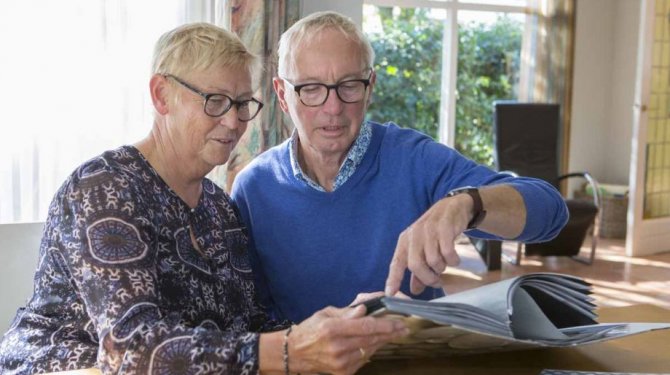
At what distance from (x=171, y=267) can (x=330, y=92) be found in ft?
1.77

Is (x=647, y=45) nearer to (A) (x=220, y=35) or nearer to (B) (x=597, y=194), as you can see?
(B) (x=597, y=194)

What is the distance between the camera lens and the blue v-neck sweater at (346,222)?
1.77 metres

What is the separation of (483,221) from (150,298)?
0.61 meters

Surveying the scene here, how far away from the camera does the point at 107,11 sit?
3766mm

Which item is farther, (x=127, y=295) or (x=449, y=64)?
(x=449, y=64)

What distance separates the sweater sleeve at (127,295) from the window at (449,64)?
19.2 ft

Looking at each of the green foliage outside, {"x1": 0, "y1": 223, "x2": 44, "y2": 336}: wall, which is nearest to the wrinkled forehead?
{"x1": 0, "y1": 223, "x2": 44, "y2": 336}: wall

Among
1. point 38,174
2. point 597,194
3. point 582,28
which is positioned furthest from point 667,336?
point 582,28

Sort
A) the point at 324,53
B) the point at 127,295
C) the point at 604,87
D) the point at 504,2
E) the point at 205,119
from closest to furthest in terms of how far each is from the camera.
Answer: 1. the point at 127,295
2. the point at 205,119
3. the point at 324,53
4. the point at 504,2
5. the point at 604,87

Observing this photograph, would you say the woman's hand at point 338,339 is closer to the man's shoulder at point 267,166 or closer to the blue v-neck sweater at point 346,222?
the blue v-neck sweater at point 346,222

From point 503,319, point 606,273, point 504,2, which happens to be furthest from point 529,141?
point 503,319

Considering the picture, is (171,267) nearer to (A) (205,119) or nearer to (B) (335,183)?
(A) (205,119)

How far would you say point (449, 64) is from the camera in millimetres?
7156

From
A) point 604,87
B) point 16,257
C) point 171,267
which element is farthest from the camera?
point 604,87
